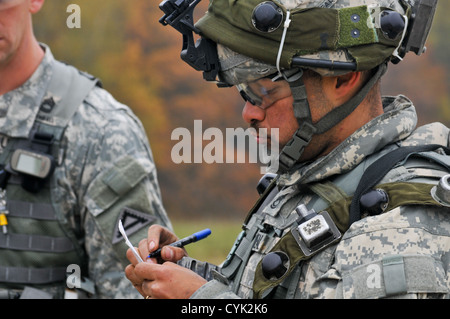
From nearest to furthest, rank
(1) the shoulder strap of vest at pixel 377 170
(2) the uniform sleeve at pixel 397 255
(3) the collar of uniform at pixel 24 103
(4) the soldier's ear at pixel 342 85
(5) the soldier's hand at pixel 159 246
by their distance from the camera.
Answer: (2) the uniform sleeve at pixel 397 255 → (1) the shoulder strap of vest at pixel 377 170 → (4) the soldier's ear at pixel 342 85 → (5) the soldier's hand at pixel 159 246 → (3) the collar of uniform at pixel 24 103

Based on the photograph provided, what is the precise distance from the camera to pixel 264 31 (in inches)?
113

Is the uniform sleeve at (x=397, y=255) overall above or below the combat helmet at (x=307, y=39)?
below

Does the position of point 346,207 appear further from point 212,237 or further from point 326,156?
point 212,237

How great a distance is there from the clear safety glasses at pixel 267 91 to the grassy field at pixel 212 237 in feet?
21.7

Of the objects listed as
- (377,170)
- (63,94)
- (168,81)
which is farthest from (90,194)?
(168,81)

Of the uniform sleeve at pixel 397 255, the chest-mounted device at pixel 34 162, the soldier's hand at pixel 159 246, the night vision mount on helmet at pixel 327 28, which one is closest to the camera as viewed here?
the uniform sleeve at pixel 397 255

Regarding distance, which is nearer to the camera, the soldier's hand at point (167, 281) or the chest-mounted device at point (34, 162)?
the soldier's hand at point (167, 281)

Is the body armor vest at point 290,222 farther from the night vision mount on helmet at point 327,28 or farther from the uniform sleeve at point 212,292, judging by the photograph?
the night vision mount on helmet at point 327,28

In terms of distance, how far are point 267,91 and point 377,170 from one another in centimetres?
53

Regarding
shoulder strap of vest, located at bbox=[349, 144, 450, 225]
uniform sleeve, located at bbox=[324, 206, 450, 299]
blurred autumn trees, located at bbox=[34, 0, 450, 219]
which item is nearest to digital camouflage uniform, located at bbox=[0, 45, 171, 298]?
shoulder strap of vest, located at bbox=[349, 144, 450, 225]

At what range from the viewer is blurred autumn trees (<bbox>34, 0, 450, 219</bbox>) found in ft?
37.1

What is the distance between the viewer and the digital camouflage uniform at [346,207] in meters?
2.46

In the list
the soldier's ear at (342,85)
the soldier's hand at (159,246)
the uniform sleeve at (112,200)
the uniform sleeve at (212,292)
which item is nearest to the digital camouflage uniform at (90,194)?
the uniform sleeve at (112,200)
